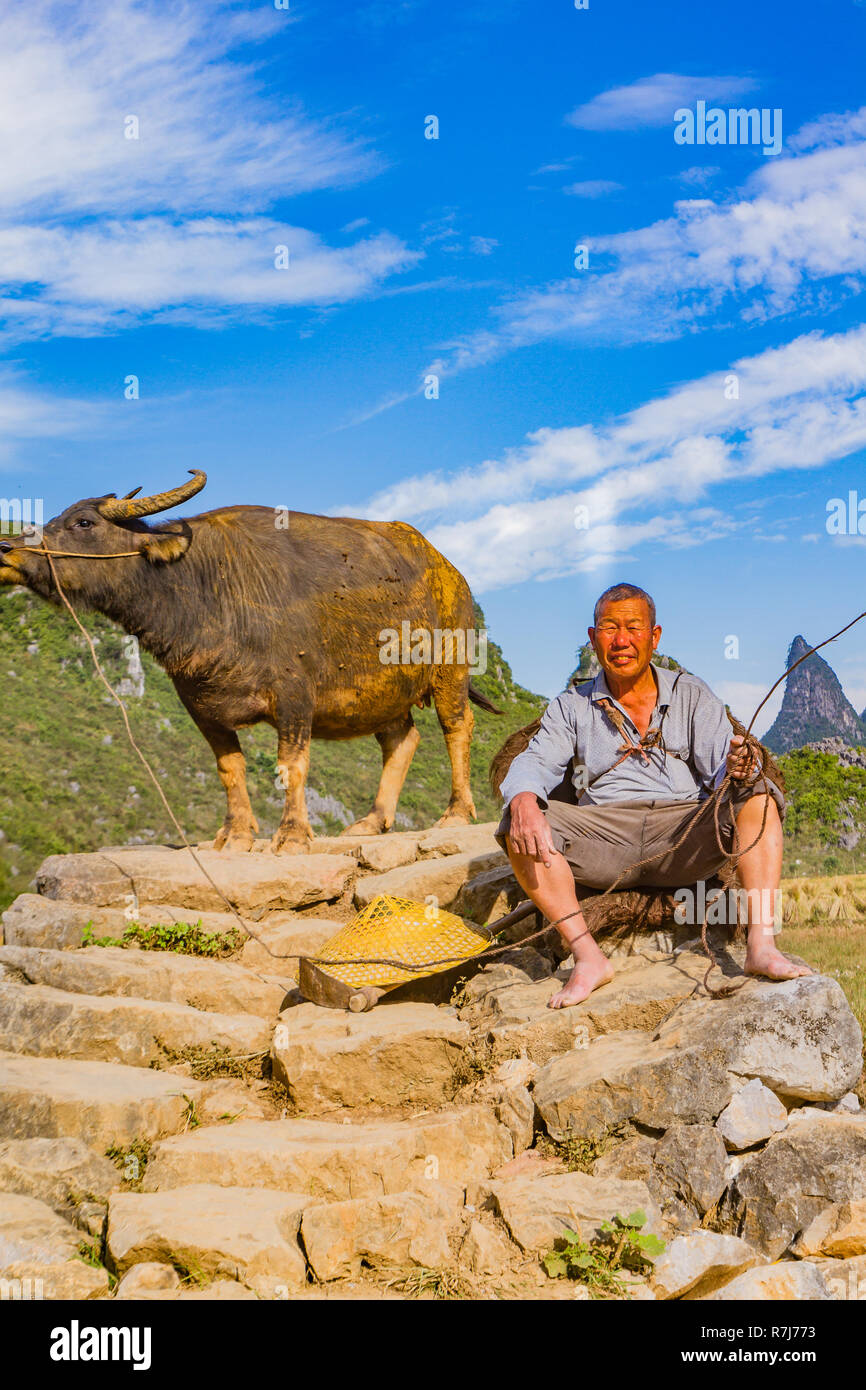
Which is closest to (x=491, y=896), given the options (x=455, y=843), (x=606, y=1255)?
(x=455, y=843)

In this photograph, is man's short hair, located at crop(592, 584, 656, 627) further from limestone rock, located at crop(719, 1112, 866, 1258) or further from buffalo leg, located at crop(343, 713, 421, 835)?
buffalo leg, located at crop(343, 713, 421, 835)

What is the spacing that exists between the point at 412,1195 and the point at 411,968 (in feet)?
5.54

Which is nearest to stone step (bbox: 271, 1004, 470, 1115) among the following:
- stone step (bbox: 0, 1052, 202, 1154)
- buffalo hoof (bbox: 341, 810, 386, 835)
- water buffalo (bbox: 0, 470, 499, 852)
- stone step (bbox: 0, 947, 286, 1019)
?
stone step (bbox: 0, 1052, 202, 1154)

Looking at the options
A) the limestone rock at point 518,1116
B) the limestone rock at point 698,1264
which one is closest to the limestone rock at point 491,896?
the limestone rock at point 518,1116

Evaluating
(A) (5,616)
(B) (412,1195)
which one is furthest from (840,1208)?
(A) (5,616)

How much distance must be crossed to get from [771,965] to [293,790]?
4627mm

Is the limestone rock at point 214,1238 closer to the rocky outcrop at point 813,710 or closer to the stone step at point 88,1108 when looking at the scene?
the stone step at point 88,1108

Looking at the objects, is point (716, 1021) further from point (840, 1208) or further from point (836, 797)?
point (836, 797)

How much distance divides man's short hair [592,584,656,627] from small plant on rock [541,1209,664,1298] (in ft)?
9.98

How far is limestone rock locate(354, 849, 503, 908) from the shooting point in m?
7.92

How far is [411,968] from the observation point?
6.25m

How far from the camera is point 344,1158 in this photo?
496 centimetres

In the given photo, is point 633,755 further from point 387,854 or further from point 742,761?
point 387,854

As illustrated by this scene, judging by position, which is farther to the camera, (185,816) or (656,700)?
(185,816)
